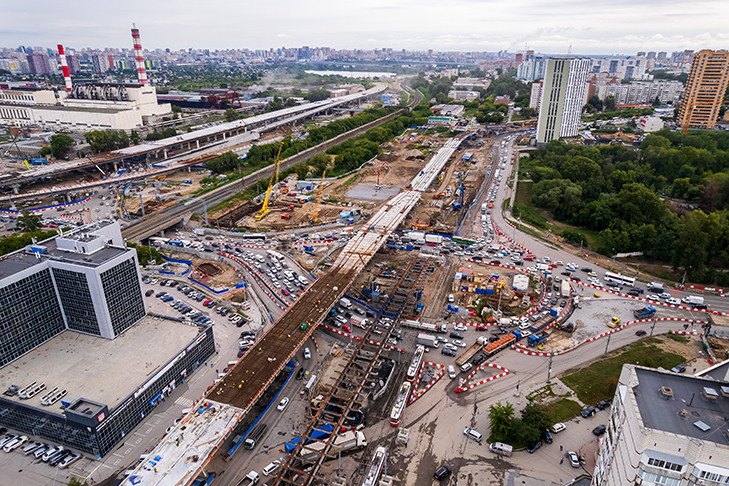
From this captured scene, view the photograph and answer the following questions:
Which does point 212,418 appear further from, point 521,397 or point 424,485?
point 521,397

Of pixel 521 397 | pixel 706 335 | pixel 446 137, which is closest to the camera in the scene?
pixel 521 397

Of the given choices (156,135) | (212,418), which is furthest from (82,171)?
(212,418)

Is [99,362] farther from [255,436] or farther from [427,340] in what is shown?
[427,340]

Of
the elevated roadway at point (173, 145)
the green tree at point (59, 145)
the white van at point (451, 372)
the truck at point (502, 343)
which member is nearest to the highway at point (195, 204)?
the elevated roadway at point (173, 145)

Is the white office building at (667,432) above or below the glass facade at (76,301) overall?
above

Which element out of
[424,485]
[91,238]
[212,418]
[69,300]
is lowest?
[424,485]

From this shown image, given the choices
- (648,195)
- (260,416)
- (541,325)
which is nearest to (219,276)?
(260,416)

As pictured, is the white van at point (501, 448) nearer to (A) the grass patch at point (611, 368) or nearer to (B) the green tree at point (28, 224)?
(A) the grass patch at point (611, 368)
